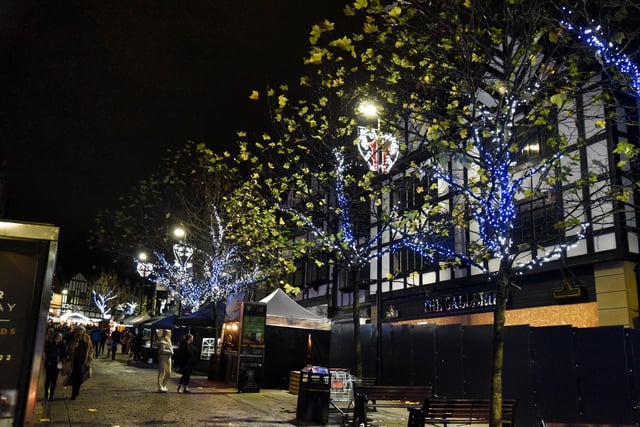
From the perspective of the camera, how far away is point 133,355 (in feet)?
104

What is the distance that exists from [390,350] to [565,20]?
11383 millimetres

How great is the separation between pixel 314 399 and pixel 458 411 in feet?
10.6

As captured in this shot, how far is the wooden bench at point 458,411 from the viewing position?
9.23 m

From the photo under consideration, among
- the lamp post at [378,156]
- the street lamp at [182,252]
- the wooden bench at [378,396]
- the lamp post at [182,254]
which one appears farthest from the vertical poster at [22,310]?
the lamp post at [182,254]

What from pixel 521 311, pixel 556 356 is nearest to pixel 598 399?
pixel 556 356

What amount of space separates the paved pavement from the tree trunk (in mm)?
3485

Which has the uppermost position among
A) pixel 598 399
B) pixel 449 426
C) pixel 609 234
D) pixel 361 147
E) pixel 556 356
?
pixel 361 147

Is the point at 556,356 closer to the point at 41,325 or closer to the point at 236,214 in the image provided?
the point at 41,325

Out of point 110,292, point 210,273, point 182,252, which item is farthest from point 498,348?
point 110,292

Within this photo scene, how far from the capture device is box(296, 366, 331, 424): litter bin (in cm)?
1137

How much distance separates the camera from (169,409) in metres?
12.1

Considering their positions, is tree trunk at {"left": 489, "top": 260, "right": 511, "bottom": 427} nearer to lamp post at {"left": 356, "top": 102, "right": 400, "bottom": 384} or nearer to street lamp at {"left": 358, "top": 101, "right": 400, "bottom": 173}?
lamp post at {"left": 356, "top": 102, "right": 400, "bottom": 384}

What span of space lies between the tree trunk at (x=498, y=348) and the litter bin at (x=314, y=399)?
3904 millimetres

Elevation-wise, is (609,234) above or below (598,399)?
above
